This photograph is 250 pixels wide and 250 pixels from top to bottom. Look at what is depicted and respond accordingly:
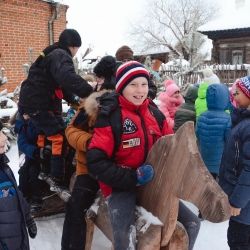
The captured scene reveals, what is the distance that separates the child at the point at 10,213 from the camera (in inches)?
73.0

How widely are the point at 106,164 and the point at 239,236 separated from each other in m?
1.35

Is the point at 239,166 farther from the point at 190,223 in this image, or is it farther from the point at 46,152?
the point at 46,152

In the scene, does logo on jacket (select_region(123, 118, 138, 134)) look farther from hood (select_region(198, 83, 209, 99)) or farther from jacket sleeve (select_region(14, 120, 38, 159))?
hood (select_region(198, 83, 209, 99))

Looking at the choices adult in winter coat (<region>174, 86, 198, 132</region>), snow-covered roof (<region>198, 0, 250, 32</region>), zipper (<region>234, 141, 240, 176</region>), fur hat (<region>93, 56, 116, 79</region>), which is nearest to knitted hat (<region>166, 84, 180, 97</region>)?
adult in winter coat (<region>174, 86, 198, 132</region>)

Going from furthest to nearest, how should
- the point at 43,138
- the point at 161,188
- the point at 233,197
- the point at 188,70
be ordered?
1. the point at 188,70
2. the point at 43,138
3. the point at 233,197
4. the point at 161,188

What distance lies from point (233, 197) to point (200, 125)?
171cm

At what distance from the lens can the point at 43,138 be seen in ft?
9.82

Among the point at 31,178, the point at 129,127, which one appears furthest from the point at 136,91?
the point at 31,178

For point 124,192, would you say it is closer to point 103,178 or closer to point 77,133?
point 103,178

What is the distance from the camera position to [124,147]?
1.86 metres

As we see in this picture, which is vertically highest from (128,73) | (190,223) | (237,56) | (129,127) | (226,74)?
(237,56)

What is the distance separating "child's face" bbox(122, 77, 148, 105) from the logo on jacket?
0.13 metres

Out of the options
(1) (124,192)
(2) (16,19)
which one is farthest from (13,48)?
(1) (124,192)

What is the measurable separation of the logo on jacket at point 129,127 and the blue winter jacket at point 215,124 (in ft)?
6.21
